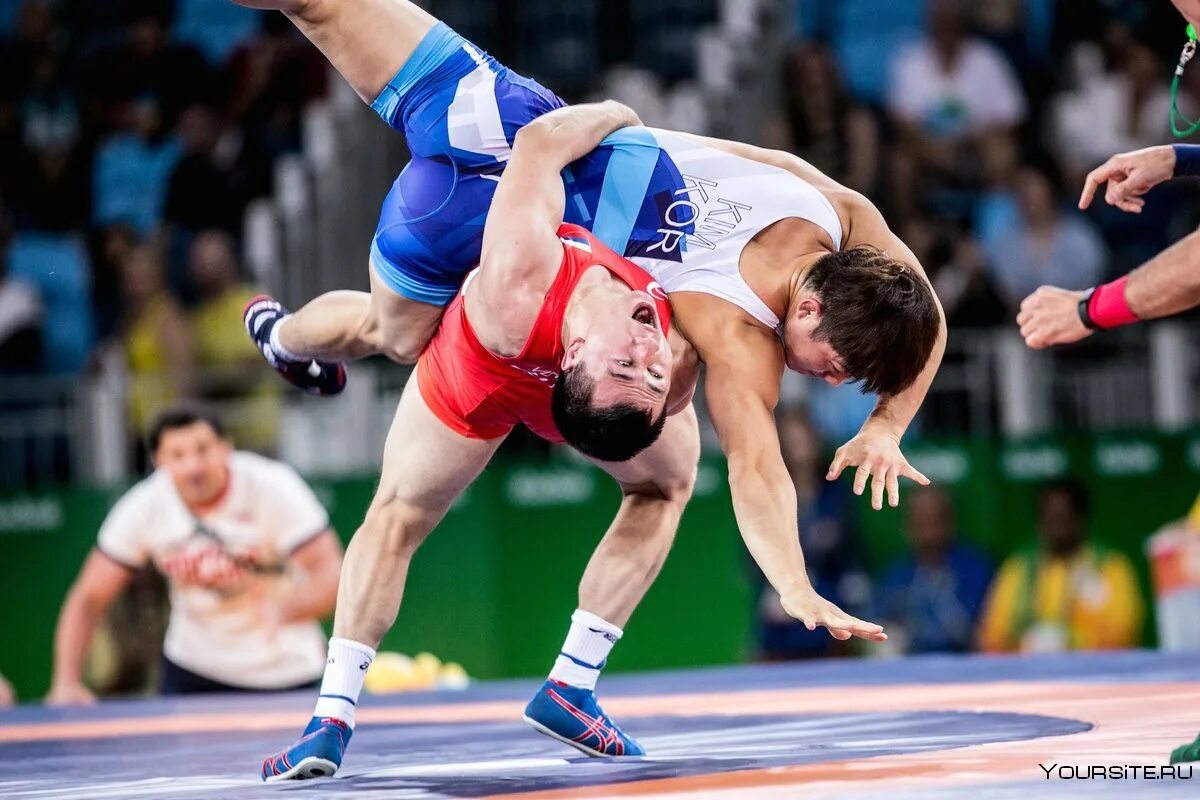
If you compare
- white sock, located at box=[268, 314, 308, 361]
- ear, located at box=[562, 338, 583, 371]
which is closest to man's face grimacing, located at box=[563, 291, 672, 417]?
ear, located at box=[562, 338, 583, 371]

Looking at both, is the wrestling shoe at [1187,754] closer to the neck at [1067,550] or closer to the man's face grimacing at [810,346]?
the man's face grimacing at [810,346]

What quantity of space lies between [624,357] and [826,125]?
20.3 feet

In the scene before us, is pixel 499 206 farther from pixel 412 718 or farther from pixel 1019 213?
pixel 1019 213

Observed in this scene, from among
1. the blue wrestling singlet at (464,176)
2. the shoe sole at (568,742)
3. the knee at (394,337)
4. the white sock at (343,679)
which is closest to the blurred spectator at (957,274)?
the knee at (394,337)

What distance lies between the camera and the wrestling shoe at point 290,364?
17.4ft

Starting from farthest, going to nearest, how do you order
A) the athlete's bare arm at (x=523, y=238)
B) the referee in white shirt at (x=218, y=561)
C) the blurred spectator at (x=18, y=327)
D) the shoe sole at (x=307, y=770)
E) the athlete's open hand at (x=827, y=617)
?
the blurred spectator at (x=18, y=327) < the referee in white shirt at (x=218, y=561) < the shoe sole at (x=307, y=770) < the athlete's bare arm at (x=523, y=238) < the athlete's open hand at (x=827, y=617)

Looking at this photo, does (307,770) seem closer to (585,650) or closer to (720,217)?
(585,650)

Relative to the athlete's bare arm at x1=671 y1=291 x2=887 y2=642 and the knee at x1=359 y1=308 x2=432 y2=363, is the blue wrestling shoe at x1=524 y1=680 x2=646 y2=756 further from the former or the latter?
the knee at x1=359 y1=308 x2=432 y2=363

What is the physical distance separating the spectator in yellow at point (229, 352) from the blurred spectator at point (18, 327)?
0.99 metres

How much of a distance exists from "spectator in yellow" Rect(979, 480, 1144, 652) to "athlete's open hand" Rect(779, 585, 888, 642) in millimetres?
4461

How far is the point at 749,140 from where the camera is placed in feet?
34.3

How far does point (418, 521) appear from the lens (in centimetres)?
432

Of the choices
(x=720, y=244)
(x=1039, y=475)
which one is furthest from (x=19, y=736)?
(x=1039, y=475)

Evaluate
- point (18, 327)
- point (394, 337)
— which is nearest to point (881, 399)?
point (394, 337)
